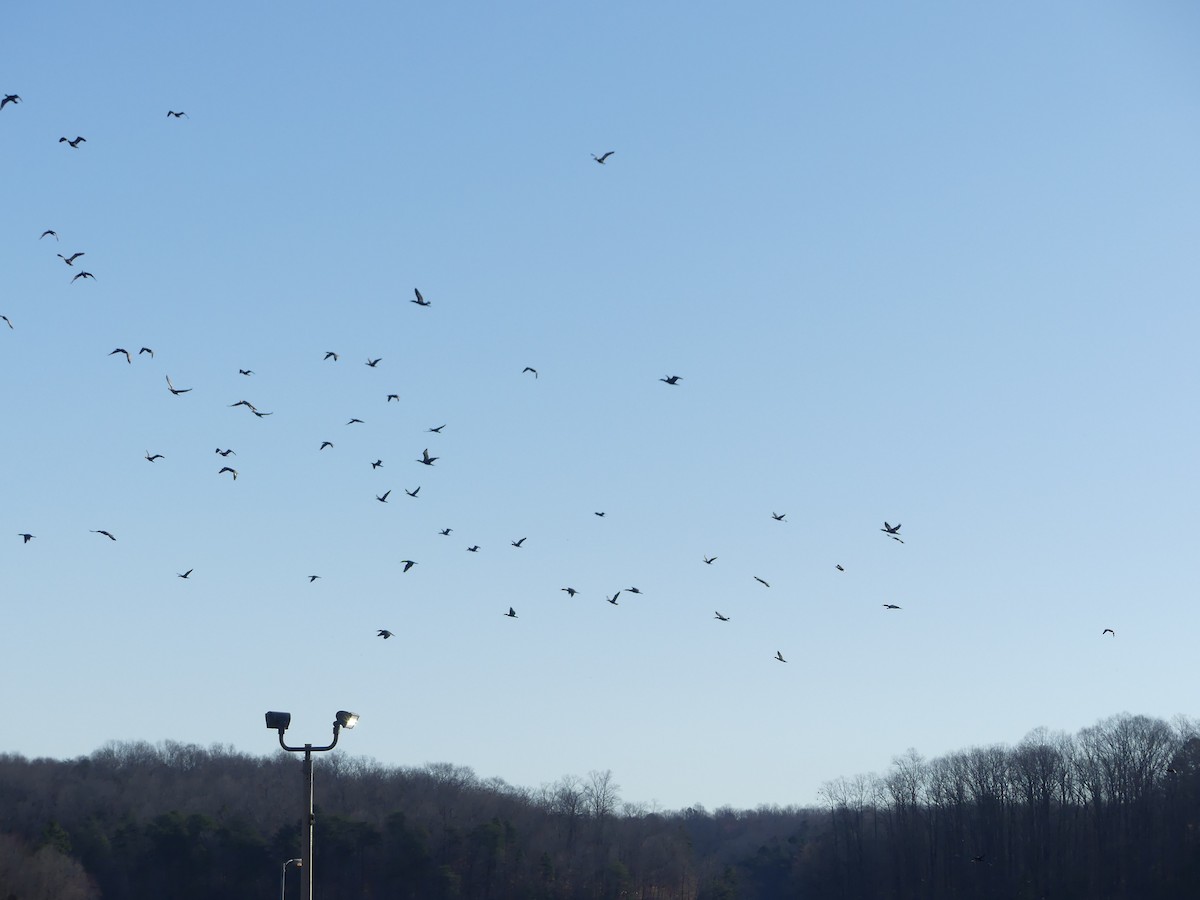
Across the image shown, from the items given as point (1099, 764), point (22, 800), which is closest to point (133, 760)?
point (22, 800)

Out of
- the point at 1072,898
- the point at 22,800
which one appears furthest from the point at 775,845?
the point at 22,800

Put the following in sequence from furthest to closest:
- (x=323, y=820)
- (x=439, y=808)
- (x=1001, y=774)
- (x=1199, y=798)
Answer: (x=439, y=808), (x=1001, y=774), (x=323, y=820), (x=1199, y=798)

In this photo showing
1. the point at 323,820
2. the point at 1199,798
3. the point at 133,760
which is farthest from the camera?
the point at 133,760

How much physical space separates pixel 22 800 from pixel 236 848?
3190cm

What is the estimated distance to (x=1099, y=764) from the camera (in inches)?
4476

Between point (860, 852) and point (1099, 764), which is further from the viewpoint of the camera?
point (860, 852)

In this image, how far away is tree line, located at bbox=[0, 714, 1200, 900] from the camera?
101m

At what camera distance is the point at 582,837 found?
448 feet

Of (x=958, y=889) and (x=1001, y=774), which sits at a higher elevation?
(x=1001, y=774)

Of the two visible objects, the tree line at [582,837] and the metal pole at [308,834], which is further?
the tree line at [582,837]

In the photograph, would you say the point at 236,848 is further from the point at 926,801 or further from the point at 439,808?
the point at 926,801

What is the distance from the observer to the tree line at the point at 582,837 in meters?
101

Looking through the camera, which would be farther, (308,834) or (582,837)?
(582,837)

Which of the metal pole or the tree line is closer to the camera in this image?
the metal pole
